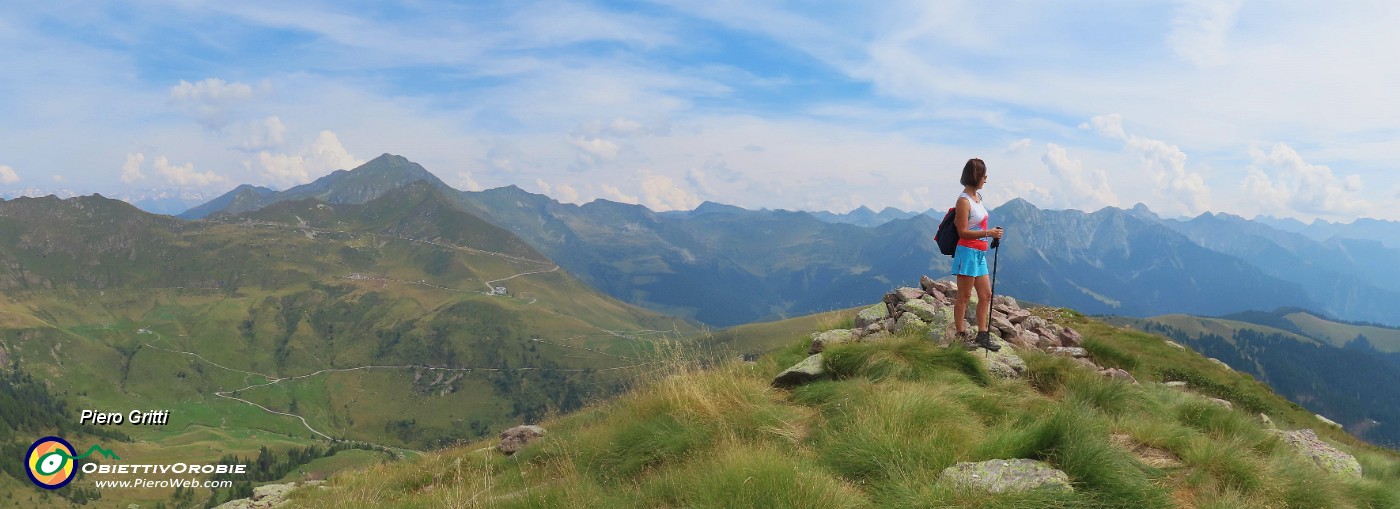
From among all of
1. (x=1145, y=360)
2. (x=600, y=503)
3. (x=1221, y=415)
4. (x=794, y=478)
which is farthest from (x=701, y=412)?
(x=1145, y=360)

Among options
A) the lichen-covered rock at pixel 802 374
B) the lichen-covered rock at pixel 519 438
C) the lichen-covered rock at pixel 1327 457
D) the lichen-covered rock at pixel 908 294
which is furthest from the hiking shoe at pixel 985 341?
the lichen-covered rock at pixel 519 438

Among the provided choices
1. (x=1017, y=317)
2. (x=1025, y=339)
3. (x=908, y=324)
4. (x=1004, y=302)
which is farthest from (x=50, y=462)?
(x=1004, y=302)

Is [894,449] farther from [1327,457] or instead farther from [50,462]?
[50,462]

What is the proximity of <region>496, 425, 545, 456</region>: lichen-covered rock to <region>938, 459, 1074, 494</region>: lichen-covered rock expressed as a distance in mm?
9942

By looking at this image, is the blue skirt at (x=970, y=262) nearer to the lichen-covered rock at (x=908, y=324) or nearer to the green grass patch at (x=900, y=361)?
the green grass patch at (x=900, y=361)

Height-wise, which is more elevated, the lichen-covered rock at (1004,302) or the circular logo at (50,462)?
the lichen-covered rock at (1004,302)

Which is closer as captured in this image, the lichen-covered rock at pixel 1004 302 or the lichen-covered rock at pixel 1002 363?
the lichen-covered rock at pixel 1002 363

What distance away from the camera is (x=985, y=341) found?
38.5ft

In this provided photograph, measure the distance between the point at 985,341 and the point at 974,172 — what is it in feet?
11.3

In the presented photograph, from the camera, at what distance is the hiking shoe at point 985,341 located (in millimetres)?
11664

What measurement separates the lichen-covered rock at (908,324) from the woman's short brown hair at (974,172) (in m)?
3.60

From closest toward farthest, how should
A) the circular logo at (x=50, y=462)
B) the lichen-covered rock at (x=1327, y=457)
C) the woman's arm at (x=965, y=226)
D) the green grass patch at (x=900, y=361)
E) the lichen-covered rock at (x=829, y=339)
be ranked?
the lichen-covered rock at (x=1327, y=457), the green grass patch at (x=900, y=361), the woman's arm at (x=965, y=226), the lichen-covered rock at (x=829, y=339), the circular logo at (x=50, y=462)

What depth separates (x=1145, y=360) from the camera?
1623 centimetres

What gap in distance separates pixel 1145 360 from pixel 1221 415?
798 centimetres
